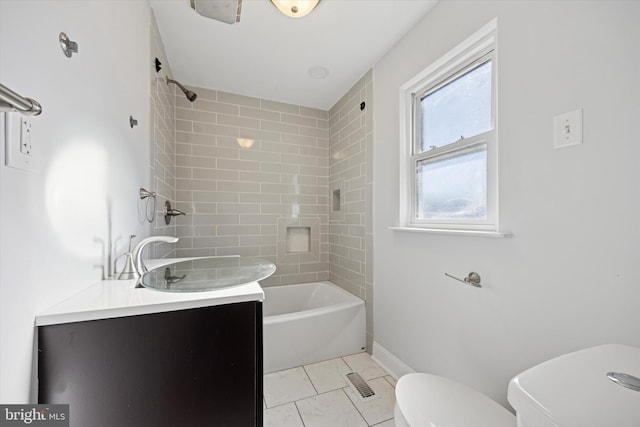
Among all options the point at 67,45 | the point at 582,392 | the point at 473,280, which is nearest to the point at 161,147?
the point at 67,45

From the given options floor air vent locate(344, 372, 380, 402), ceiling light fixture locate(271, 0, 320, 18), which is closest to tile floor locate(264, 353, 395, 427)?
floor air vent locate(344, 372, 380, 402)

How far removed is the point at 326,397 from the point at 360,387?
0.25m

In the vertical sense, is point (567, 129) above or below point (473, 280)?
above

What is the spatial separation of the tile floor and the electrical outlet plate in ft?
5.21

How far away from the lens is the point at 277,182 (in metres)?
2.73

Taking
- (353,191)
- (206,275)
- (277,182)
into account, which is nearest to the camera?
(206,275)

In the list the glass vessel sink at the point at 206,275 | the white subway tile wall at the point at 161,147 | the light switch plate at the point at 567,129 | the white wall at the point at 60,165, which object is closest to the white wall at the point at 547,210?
the light switch plate at the point at 567,129

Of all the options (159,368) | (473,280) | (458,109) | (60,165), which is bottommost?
(159,368)

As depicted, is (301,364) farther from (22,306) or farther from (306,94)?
(306,94)

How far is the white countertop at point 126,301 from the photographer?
2.06ft

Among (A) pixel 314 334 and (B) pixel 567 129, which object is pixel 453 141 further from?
(A) pixel 314 334

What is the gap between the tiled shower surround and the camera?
90.8 inches

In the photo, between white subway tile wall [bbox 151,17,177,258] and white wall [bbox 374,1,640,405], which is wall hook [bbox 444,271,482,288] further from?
white subway tile wall [bbox 151,17,177,258]

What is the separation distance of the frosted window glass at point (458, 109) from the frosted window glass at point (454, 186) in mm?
120
